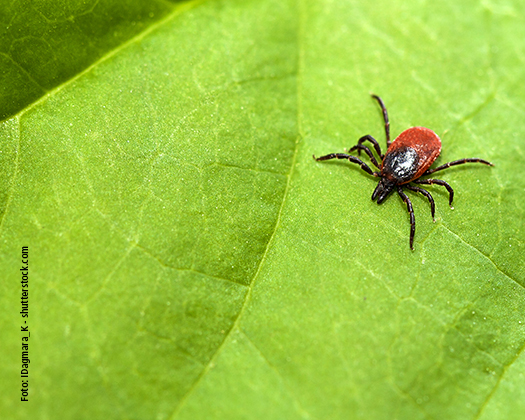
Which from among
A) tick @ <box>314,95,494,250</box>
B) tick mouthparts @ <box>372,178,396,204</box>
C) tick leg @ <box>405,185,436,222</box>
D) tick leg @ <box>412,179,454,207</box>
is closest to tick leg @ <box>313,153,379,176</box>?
tick @ <box>314,95,494,250</box>

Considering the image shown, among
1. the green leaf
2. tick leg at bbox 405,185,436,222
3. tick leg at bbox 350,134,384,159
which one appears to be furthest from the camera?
tick leg at bbox 350,134,384,159

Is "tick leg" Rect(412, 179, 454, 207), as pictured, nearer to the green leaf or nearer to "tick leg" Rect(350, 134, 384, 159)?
the green leaf

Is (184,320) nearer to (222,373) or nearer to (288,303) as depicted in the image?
(222,373)

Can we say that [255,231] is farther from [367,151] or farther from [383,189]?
[367,151]

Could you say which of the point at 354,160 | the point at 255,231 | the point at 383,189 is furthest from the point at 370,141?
the point at 255,231

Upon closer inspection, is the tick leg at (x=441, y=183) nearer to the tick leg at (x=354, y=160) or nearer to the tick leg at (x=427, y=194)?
the tick leg at (x=427, y=194)

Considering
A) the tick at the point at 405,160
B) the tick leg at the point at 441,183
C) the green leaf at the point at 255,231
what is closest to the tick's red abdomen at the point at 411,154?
the tick at the point at 405,160

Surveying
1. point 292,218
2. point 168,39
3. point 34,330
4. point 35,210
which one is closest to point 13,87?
point 35,210

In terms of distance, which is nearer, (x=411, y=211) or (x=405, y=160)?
(x=411, y=211)
